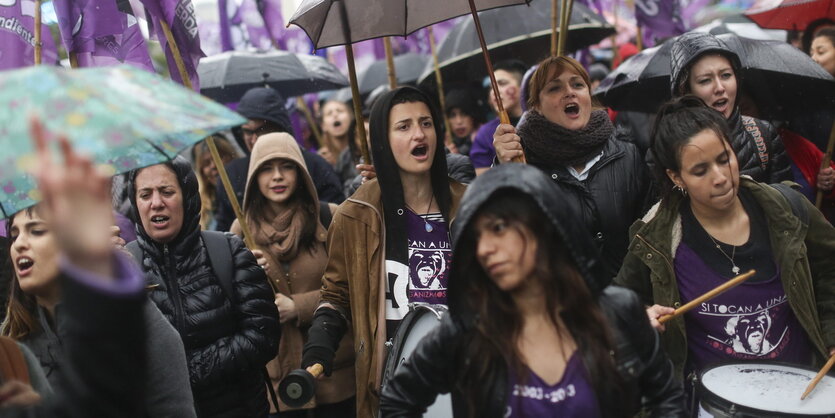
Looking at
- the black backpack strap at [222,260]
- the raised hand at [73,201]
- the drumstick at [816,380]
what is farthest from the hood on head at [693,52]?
the raised hand at [73,201]

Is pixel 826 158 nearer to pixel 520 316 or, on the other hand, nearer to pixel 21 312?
pixel 520 316

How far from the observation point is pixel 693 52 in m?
4.28

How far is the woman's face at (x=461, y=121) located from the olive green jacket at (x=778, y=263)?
3.90 m

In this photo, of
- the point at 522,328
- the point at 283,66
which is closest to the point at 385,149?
the point at 522,328

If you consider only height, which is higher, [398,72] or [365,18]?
[398,72]

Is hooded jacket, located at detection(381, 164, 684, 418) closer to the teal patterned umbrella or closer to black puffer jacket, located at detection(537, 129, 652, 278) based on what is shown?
the teal patterned umbrella

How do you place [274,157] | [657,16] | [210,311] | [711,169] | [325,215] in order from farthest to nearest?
[657,16], [325,215], [274,157], [210,311], [711,169]

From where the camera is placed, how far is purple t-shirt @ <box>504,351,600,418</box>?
2.30m

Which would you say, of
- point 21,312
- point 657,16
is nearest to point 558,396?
point 21,312

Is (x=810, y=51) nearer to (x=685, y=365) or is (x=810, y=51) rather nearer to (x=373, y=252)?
(x=685, y=365)

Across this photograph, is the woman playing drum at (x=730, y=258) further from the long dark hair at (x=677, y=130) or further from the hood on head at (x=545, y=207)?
the hood on head at (x=545, y=207)

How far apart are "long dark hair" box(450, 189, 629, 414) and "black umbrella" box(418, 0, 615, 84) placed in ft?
15.9

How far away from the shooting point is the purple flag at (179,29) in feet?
13.6

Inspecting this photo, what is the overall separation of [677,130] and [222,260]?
223 centimetres
